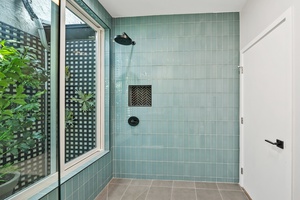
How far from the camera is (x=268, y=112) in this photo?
6.14 ft

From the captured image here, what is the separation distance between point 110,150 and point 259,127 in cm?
213

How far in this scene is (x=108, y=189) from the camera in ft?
8.81

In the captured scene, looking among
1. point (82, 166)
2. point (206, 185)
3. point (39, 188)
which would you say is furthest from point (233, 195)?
point (39, 188)

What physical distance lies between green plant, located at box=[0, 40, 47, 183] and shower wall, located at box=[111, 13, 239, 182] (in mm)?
1686

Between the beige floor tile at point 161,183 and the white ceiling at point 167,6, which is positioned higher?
the white ceiling at point 167,6

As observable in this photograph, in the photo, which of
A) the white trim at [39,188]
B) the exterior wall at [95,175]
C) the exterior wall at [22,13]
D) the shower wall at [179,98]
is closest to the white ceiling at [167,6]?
the shower wall at [179,98]

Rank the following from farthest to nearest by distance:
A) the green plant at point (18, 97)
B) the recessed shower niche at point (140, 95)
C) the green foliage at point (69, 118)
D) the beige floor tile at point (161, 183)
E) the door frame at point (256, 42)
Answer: the recessed shower niche at point (140, 95) < the beige floor tile at point (161, 183) < the green foliage at point (69, 118) < the door frame at point (256, 42) < the green plant at point (18, 97)

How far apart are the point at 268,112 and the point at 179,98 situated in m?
1.29

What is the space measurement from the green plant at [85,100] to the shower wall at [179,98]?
0.49 metres

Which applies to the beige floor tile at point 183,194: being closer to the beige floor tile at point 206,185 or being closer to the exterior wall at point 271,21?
the beige floor tile at point 206,185

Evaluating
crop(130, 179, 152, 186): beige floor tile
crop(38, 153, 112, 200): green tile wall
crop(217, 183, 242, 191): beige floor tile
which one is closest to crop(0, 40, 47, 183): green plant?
crop(38, 153, 112, 200): green tile wall

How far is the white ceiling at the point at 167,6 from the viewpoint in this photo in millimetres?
2564

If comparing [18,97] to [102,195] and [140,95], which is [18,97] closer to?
[102,195]

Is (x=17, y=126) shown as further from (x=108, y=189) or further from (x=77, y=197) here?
(x=108, y=189)
